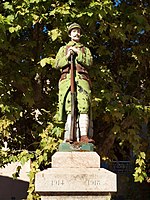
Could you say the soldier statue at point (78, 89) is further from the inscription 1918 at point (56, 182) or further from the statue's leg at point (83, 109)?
the inscription 1918 at point (56, 182)

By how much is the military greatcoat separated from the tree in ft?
5.86

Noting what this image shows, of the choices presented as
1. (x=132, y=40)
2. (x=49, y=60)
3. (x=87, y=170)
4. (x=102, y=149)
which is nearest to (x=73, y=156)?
(x=87, y=170)

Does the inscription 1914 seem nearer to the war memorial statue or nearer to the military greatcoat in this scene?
the war memorial statue

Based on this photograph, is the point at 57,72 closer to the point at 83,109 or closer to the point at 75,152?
the point at 83,109

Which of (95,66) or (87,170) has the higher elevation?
(95,66)

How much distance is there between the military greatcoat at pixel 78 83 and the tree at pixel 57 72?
5.86ft

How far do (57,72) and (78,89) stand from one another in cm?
328

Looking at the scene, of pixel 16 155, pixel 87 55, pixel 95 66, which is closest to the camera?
pixel 87 55

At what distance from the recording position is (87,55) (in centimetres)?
622

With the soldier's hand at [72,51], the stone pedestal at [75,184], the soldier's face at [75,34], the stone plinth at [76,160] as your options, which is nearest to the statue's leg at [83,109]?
the stone plinth at [76,160]

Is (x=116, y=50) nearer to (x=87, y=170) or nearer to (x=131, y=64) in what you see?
(x=131, y=64)

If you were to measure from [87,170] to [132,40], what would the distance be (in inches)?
209

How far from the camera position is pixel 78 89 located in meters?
6.03

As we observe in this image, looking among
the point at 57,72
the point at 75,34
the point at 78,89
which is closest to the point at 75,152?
the point at 78,89
